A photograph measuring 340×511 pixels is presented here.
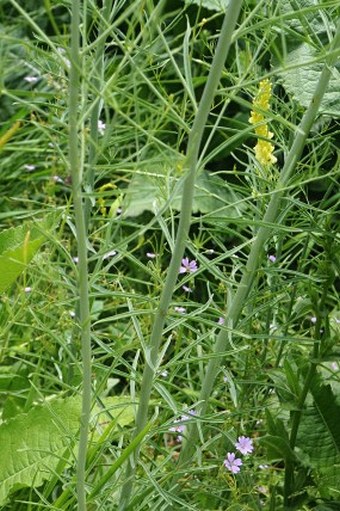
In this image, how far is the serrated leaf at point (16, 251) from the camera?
1.60m

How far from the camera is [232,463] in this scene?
179 centimetres

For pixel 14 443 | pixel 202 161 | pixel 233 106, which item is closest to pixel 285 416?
pixel 14 443

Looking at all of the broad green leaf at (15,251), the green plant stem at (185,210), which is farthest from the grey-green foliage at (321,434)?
the broad green leaf at (15,251)

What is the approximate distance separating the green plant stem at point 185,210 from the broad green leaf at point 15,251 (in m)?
0.19

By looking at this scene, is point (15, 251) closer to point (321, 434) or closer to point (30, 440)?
point (30, 440)

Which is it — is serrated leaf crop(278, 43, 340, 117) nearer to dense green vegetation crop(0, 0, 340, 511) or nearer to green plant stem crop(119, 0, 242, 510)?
dense green vegetation crop(0, 0, 340, 511)

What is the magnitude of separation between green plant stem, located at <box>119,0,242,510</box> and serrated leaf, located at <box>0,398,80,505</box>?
1.14 feet

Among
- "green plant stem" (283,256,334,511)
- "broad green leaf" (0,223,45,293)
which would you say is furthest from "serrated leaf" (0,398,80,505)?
"green plant stem" (283,256,334,511)

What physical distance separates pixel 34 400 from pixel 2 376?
124mm

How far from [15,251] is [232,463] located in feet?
1.80

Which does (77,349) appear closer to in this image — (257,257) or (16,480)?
(16,480)

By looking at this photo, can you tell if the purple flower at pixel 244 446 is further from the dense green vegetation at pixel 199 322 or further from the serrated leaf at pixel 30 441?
the serrated leaf at pixel 30 441

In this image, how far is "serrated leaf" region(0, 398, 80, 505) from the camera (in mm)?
1895

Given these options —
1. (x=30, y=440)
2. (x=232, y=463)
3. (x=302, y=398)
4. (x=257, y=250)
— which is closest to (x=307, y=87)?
(x=257, y=250)
